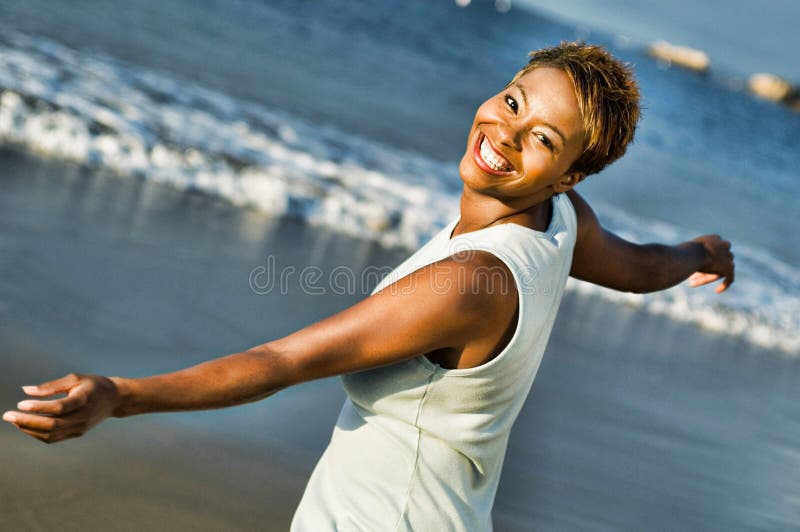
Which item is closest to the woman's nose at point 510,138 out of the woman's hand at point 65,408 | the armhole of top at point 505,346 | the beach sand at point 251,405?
the armhole of top at point 505,346

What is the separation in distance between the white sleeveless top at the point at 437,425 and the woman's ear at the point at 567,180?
102 millimetres

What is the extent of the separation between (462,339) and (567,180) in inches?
18.2

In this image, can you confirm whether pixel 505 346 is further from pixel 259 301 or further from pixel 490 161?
pixel 259 301

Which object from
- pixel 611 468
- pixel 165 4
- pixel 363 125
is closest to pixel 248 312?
pixel 611 468

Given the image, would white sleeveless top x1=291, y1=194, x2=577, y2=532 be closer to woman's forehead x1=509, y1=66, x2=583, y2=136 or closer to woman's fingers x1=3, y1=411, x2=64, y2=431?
woman's forehead x1=509, y1=66, x2=583, y2=136

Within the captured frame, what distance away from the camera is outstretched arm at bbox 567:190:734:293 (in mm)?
2355

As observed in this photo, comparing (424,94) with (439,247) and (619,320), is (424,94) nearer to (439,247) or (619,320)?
(619,320)

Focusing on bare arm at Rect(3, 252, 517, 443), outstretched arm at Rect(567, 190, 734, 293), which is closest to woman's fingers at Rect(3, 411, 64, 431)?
bare arm at Rect(3, 252, 517, 443)

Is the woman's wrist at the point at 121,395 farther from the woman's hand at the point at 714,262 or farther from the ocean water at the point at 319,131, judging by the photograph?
the woman's hand at the point at 714,262

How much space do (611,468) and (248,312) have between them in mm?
1862

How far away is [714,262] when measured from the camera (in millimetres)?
2900

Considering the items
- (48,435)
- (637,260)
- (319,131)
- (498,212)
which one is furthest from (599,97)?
(319,131)

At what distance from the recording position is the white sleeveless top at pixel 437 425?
180 centimetres

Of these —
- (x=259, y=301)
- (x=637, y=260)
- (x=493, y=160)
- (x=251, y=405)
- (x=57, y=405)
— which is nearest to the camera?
(x=57, y=405)
